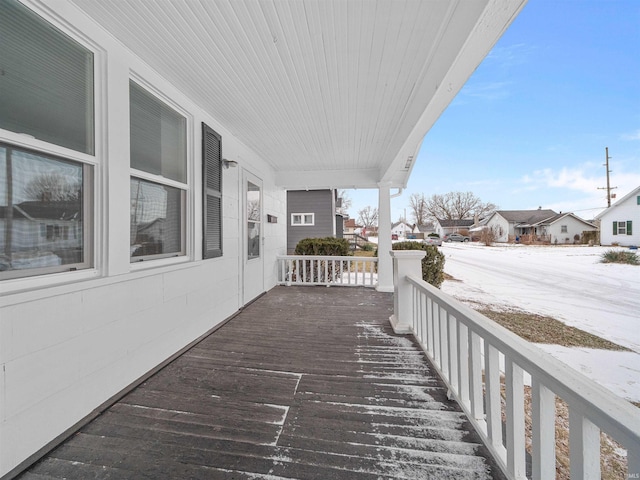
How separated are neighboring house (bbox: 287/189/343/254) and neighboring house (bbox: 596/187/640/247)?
12.0 meters

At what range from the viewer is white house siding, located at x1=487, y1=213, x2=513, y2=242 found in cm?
2975

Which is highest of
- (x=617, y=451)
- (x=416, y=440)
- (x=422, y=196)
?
(x=422, y=196)

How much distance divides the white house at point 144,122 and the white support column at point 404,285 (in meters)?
1.41

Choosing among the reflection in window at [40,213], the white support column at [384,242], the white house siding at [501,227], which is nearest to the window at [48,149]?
the reflection in window at [40,213]

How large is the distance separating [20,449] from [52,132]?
1761mm

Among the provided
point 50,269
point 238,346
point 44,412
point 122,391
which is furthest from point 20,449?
point 238,346

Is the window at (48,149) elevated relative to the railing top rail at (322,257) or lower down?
elevated

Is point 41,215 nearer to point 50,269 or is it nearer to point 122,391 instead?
point 50,269

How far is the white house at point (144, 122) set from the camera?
1380 mm

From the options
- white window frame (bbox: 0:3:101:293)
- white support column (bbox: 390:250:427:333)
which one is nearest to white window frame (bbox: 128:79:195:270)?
white window frame (bbox: 0:3:101:293)

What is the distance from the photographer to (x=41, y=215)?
4.90 feet

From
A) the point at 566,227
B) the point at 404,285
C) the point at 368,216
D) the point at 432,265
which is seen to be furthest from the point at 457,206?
the point at 404,285

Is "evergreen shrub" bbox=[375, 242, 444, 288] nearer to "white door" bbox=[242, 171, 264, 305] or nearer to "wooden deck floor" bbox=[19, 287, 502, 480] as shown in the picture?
"wooden deck floor" bbox=[19, 287, 502, 480]

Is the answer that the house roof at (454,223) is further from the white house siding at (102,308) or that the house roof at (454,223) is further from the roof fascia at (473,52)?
the white house siding at (102,308)
